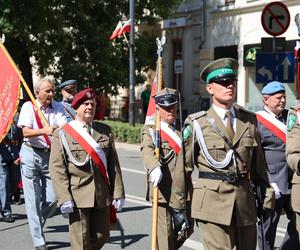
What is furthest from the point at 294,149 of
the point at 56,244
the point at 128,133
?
the point at 128,133

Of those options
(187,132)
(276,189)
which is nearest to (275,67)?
(276,189)

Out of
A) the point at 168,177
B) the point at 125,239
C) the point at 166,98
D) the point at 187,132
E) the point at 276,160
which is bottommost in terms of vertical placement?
the point at 125,239

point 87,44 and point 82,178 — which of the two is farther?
point 87,44

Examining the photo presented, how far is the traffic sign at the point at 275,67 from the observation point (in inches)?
499

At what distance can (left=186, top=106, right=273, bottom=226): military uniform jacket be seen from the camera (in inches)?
200

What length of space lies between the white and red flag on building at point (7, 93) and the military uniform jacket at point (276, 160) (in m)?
3.07

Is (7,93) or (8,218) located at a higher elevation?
(7,93)

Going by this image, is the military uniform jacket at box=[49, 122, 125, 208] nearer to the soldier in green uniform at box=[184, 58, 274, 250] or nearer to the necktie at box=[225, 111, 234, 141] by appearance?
the soldier in green uniform at box=[184, 58, 274, 250]

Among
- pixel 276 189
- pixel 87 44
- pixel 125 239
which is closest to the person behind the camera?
pixel 276 189

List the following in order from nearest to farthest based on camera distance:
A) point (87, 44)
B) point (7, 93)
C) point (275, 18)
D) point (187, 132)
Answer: point (187, 132), point (7, 93), point (275, 18), point (87, 44)

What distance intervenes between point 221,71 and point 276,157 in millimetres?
1978

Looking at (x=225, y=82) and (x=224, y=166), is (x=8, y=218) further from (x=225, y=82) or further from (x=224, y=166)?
(x=225, y=82)

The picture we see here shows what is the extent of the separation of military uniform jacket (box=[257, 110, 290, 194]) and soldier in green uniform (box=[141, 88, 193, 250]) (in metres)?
0.83

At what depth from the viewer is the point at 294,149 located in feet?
18.0
